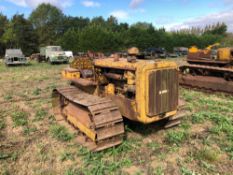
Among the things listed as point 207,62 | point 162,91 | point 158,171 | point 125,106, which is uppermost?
point 207,62

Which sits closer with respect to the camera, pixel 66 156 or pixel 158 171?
pixel 158 171

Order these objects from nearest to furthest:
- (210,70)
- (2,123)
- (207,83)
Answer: (2,123) → (207,83) → (210,70)

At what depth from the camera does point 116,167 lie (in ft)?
13.0

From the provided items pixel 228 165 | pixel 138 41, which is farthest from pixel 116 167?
pixel 138 41

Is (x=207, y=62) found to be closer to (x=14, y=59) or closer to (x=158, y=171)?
(x=158, y=171)

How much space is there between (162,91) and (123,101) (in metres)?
0.79

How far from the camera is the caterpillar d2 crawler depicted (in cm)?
437

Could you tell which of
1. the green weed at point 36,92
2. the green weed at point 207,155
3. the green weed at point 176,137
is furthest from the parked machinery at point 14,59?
the green weed at point 207,155

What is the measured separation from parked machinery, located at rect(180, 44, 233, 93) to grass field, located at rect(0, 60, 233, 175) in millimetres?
2637

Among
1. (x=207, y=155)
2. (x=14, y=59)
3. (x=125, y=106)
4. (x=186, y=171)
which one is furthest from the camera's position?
(x=14, y=59)

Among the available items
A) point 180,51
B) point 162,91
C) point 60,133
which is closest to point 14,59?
point 60,133

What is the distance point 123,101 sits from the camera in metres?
4.84

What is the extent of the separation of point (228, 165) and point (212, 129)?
1.52m

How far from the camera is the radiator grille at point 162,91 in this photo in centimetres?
446
